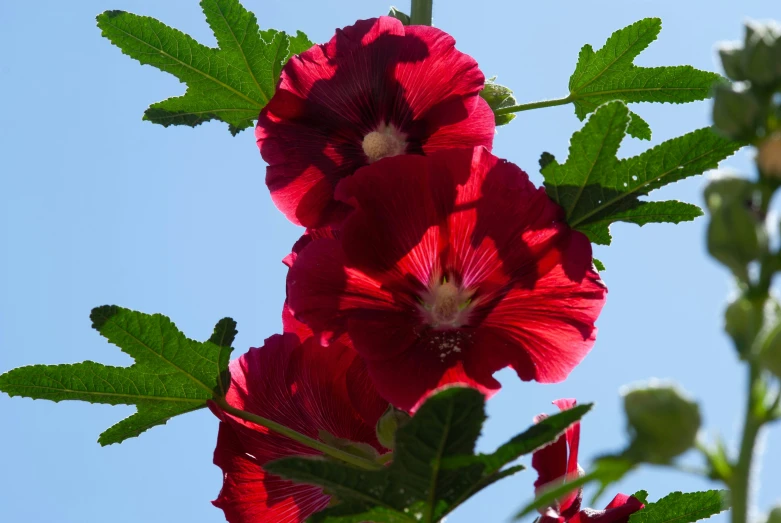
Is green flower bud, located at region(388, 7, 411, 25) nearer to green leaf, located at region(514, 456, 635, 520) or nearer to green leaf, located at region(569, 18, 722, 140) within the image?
green leaf, located at region(569, 18, 722, 140)

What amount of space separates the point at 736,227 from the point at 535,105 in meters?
1.17

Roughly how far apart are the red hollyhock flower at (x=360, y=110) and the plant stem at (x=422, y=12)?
0.38 meters

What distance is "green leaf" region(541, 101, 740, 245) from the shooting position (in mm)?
1561

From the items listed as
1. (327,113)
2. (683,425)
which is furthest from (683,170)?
(683,425)

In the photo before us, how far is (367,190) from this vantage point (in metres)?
1.52

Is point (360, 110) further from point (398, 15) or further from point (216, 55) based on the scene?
point (216, 55)

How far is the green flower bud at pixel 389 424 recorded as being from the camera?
159 cm

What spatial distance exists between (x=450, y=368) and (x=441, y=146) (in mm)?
455

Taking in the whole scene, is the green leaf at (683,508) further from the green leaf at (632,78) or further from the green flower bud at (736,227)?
the green flower bud at (736,227)

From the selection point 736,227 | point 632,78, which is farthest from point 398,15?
point 736,227

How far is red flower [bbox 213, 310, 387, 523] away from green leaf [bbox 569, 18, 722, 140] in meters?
0.86

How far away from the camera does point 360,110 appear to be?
71.4 inches

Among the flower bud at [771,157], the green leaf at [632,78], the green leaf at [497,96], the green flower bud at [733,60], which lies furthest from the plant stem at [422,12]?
the flower bud at [771,157]

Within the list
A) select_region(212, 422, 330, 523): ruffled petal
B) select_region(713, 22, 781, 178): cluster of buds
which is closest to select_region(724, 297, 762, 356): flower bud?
select_region(713, 22, 781, 178): cluster of buds
